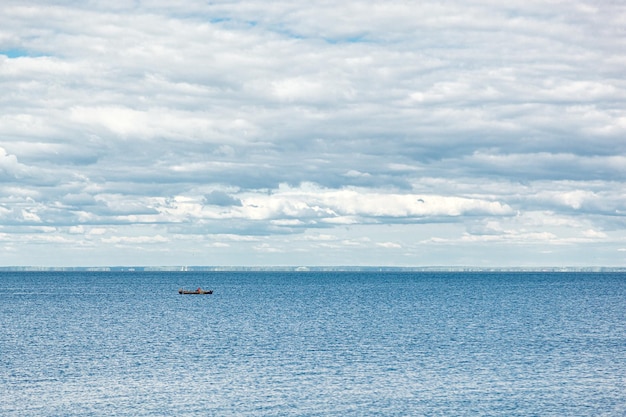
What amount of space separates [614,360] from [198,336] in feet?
178

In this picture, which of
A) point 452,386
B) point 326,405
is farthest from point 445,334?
point 326,405

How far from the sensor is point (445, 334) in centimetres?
10781

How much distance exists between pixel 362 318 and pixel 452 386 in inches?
2845

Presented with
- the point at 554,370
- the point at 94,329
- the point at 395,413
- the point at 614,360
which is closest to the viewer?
the point at 395,413

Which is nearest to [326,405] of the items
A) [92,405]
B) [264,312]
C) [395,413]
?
[395,413]

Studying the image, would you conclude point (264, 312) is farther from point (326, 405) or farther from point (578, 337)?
point (326, 405)

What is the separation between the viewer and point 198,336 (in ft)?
353

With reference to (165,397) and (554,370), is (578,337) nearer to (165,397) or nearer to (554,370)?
(554,370)

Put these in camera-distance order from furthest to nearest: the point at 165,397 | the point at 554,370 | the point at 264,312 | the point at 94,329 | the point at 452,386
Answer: the point at 264,312 < the point at 94,329 < the point at 554,370 < the point at 452,386 < the point at 165,397

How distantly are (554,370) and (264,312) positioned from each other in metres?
87.3

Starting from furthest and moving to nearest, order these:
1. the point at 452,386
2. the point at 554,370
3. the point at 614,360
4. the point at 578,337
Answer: the point at 578,337 → the point at 614,360 → the point at 554,370 → the point at 452,386

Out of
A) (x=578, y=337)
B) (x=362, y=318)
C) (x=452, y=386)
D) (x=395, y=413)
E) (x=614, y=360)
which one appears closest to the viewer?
(x=395, y=413)

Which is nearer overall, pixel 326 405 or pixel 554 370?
pixel 326 405

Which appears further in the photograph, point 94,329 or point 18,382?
point 94,329
